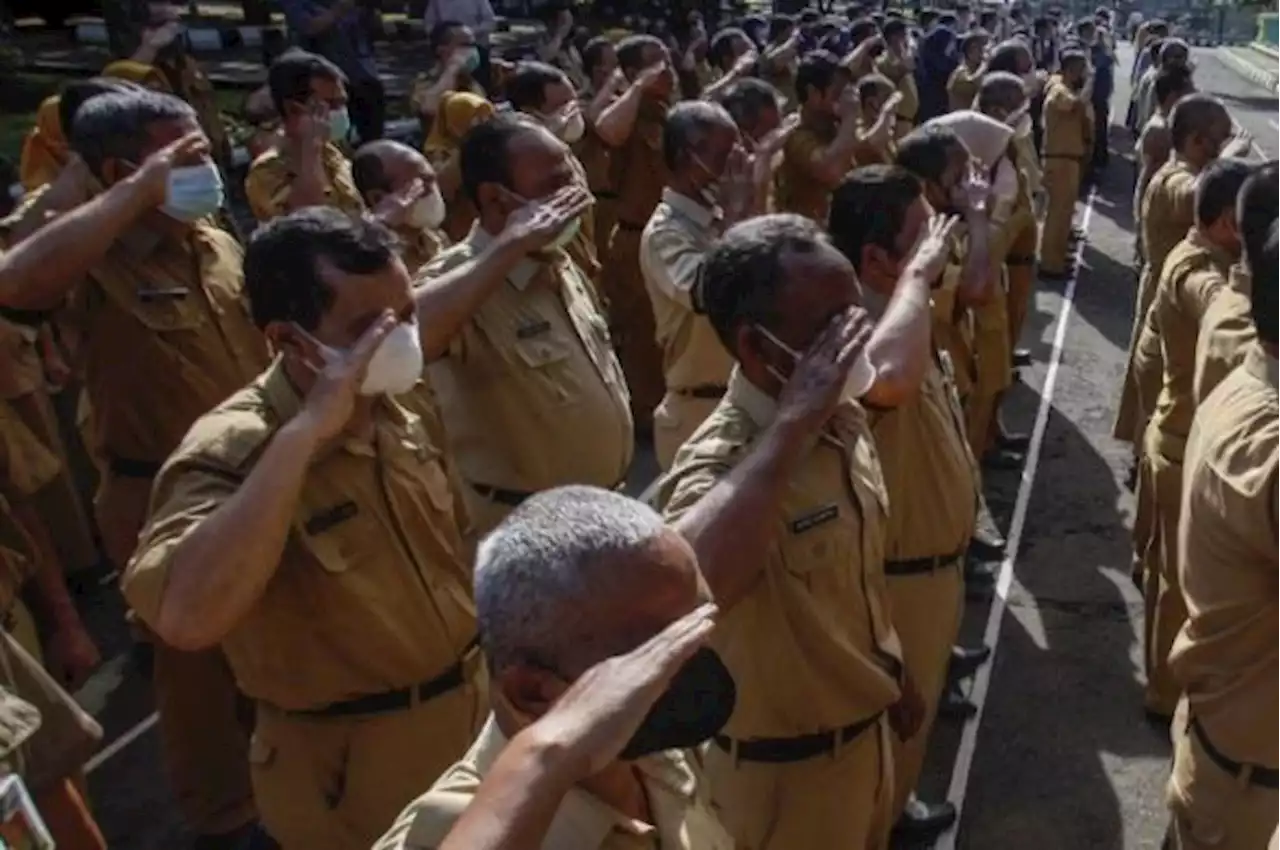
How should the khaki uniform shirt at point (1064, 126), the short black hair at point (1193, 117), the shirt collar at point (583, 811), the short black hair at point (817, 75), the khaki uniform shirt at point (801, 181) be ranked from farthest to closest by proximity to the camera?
the khaki uniform shirt at point (1064, 126), the short black hair at point (817, 75), the khaki uniform shirt at point (801, 181), the short black hair at point (1193, 117), the shirt collar at point (583, 811)

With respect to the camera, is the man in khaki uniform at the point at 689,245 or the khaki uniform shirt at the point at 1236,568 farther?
the man in khaki uniform at the point at 689,245

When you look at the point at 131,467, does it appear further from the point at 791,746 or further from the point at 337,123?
the point at 337,123

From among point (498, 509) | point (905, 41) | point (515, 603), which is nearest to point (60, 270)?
point (498, 509)

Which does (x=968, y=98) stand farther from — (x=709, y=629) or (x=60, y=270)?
(x=709, y=629)

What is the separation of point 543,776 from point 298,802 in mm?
1747

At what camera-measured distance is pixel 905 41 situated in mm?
16188

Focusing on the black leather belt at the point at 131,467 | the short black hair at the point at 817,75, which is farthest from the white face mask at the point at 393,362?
the short black hair at the point at 817,75

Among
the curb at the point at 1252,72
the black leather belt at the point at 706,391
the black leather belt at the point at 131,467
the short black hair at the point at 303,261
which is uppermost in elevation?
the short black hair at the point at 303,261

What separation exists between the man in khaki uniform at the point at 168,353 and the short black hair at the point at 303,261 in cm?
138

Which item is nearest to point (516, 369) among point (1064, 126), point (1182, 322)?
point (1182, 322)

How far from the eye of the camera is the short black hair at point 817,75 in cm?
934

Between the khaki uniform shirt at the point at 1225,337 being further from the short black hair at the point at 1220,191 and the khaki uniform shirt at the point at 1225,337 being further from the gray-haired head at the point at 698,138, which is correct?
the gray-haired head at the point at 698,138

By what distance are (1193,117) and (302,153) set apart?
4.23m

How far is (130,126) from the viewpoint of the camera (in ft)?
14.7
